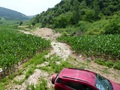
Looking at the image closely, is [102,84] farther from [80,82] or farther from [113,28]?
[113,28]

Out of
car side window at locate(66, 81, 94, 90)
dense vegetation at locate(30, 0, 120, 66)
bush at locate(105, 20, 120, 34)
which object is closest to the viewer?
car side window at locate(66, 81, 94, 90)

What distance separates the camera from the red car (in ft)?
24.4

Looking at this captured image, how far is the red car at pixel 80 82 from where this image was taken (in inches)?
293

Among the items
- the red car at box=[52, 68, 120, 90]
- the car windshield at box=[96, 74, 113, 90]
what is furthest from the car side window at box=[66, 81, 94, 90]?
the car windshield at box=[96, 74, 113, 90]

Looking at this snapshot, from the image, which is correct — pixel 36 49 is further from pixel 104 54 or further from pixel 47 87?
pixel 47 87

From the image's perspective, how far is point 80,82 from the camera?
749cm

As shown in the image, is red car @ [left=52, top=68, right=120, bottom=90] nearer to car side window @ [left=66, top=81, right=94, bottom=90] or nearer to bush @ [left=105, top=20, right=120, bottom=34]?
car side window @ [left=66, top=81, right=94, bottom=90]

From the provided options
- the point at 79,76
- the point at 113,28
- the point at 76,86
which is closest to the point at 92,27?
the point at 113,28

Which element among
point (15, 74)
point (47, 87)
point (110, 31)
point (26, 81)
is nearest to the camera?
point (47, 87)

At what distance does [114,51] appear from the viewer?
17.2 m

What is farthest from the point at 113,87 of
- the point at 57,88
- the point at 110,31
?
the point at 110,31

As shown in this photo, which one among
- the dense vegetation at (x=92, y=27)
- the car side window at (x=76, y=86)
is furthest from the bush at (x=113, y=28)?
the car side window at (x=76, y=86)

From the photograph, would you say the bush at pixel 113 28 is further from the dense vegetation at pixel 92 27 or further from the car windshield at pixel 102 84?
the car windshield at pixel 102 84

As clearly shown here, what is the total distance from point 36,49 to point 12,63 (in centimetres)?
641
